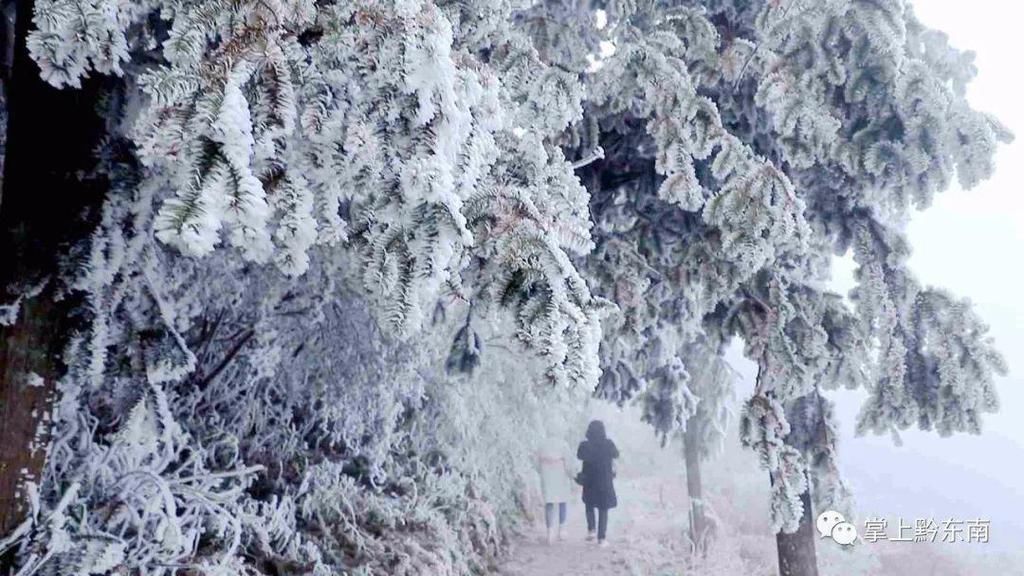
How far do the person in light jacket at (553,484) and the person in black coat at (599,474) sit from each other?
269 mm

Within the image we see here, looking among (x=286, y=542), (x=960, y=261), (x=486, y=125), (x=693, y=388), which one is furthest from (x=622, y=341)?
(x=960, y=261)

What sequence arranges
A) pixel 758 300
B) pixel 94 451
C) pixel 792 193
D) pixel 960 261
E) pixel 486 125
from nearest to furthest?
pixel 486 125
pixel 94 451
pixel 792 193
pixel 758 300
pixel 960 261

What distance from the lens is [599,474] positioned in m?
9.38

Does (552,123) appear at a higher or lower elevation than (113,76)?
higher

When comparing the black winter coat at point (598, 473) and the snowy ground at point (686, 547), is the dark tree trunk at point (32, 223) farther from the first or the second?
the black winter coat at point (598, 473)

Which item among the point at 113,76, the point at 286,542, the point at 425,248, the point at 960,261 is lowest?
the point at 286,542

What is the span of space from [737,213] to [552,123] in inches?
48.9

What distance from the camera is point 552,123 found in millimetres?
3484

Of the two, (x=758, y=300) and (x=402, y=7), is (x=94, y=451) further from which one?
(x=758, y=300)

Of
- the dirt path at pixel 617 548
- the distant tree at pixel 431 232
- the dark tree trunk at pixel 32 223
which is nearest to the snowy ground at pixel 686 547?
the dirt path at pixel 617 548

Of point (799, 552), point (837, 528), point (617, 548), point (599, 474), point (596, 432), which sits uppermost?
point (596, 432)

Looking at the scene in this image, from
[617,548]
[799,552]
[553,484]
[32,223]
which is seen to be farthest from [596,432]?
[32,223]

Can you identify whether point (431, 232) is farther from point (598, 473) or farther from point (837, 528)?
point (598, 473)

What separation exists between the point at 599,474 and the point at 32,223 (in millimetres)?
8028
